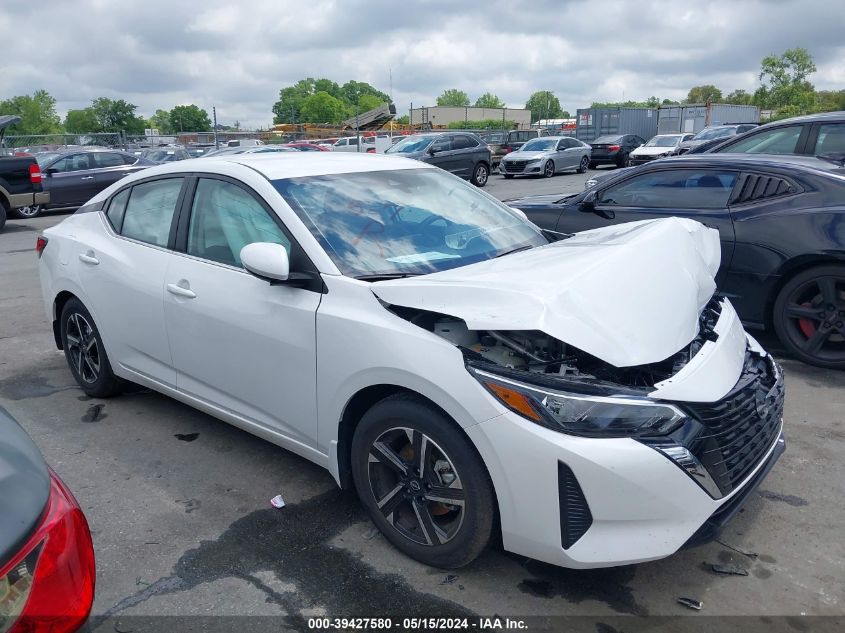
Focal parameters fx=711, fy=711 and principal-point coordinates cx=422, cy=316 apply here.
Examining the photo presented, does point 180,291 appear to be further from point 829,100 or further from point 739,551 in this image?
point 829,100

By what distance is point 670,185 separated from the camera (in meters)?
6.06

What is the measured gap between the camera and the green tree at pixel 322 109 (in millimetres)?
130375

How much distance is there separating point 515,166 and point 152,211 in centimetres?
2401

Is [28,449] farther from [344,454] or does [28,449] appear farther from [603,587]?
[603,587]

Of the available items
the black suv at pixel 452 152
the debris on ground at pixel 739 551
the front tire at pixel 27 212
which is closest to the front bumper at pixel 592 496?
the debris on ground at pixel 739 551

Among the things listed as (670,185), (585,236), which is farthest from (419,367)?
(670,185)

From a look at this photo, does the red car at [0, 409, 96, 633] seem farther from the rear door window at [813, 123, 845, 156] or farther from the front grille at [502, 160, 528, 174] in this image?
the front grille at [502, 160, 528, 174]

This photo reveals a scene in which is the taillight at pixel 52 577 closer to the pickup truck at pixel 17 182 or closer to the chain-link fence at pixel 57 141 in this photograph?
the pickup truck at pixel 17 182

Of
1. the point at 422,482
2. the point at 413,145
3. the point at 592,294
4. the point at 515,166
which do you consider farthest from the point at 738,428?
the point at 515,166

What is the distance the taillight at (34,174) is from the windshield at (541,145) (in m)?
18.3

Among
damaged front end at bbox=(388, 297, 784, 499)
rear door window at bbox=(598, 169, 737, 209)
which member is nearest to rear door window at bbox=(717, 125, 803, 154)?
rear door window at bbox=(598, 169, 737, 209)

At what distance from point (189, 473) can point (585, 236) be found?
8.39 ft

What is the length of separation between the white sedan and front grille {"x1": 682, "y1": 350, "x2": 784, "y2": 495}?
0.4 inches

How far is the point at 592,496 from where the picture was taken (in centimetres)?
246
